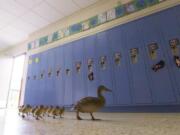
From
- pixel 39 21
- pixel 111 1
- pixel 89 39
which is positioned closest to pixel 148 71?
pixel 89 39

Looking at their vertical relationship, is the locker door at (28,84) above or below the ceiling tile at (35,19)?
below

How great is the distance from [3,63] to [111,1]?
438cm

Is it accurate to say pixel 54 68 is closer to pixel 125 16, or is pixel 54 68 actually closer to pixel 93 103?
pixel 125 16

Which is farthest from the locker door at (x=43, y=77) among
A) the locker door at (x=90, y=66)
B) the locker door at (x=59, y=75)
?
the locker door at (x=90, y=66)

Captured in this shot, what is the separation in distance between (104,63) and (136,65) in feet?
1.94

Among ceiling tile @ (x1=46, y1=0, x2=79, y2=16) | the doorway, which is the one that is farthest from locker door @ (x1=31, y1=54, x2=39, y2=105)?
ceiling tile @ (x1=46, y1=0, x2=79, y2=16)

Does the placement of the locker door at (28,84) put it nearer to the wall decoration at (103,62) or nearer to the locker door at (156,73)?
the wall decoration at (103,62)

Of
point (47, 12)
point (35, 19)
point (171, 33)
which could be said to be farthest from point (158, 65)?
point (35, 19)

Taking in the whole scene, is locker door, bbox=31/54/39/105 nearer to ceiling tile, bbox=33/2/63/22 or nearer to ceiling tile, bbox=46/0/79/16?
ceiling tile, bbox=33/2/63/22

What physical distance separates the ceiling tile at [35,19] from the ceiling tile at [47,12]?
0.15 metres

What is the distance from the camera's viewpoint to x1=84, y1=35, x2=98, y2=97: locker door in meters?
2.52

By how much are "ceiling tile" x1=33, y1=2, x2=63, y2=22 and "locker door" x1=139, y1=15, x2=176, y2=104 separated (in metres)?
2.25

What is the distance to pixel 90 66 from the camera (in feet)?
8.79

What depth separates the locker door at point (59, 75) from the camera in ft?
9.78
